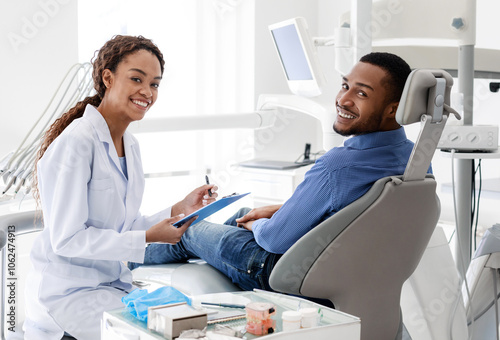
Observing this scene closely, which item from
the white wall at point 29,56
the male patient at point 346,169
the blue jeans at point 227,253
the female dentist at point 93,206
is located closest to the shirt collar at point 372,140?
the male patient at point 346,169

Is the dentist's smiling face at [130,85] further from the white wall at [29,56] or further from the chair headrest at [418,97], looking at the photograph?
the white wall at [29,56]

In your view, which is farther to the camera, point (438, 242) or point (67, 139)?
point (438, 242)

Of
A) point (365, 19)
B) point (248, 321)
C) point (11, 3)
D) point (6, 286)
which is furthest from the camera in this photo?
point (11, 3)

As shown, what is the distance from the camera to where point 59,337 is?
4.91 feet

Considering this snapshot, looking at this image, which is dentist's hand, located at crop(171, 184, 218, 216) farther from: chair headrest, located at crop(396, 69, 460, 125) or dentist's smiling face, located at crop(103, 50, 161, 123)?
chair headrest, located at crop(396, 69, 460, 125)

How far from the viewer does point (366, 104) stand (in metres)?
1.75

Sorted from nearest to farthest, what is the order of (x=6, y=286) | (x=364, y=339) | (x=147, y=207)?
(x=364, y=339) → (x=6, y=286) → (x=147, y=207)

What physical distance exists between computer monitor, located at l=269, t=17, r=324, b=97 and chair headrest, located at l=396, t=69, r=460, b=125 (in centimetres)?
103

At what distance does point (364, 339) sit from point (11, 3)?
8.17ft

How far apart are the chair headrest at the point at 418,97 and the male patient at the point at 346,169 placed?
0.67 ft

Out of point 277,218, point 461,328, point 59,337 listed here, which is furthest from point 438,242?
point 59,337

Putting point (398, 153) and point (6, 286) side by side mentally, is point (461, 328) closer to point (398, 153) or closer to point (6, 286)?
point (398, 153)

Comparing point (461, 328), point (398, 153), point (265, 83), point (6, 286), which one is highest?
Answer: point (265, 83)

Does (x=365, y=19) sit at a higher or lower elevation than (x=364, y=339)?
higher
